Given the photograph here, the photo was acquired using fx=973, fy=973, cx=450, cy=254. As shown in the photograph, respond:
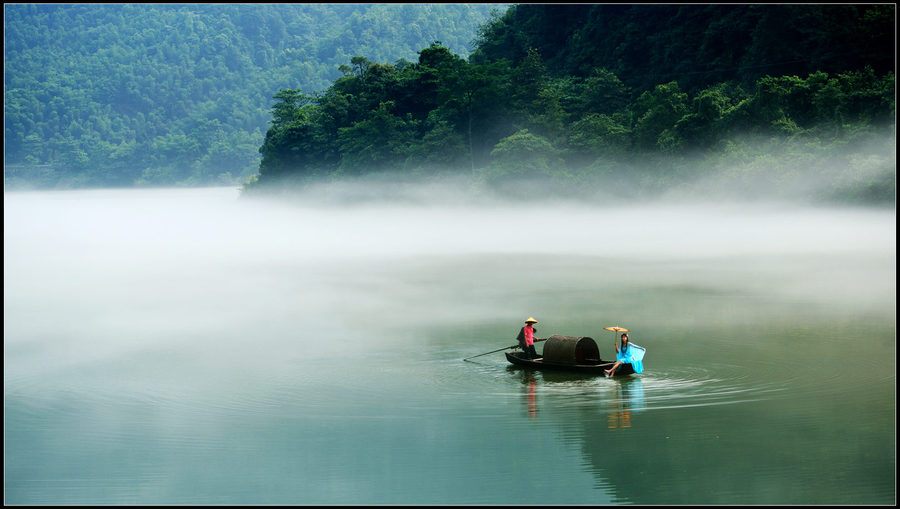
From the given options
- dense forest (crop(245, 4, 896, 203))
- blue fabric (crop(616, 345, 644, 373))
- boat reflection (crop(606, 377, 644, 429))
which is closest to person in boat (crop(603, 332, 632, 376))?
blue fabric (crop(616, 345, 644, 373))

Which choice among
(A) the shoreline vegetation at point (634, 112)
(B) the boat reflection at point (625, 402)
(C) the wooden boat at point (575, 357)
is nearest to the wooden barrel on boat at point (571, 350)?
(C) the wooden boat at point (575, 357)

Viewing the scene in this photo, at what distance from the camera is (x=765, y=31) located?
152 feet

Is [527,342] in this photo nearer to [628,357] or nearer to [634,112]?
[628,357]

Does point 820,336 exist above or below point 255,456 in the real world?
above

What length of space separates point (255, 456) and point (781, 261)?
20.1m

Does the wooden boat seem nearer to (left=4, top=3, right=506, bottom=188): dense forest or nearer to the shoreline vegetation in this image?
the shoreline vegetation

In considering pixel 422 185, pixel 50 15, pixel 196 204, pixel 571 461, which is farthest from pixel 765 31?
pixel 50 15

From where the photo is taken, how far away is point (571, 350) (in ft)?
38.8

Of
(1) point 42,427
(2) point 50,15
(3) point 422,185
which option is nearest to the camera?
(1) point 42,427

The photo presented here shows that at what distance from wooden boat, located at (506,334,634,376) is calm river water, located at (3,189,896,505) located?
16cm

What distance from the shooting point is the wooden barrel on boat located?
1182 cm

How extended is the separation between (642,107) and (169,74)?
10699 cm

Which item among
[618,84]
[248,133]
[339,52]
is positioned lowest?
[618,84]

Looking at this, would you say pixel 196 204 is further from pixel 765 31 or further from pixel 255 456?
pixel 255 456
